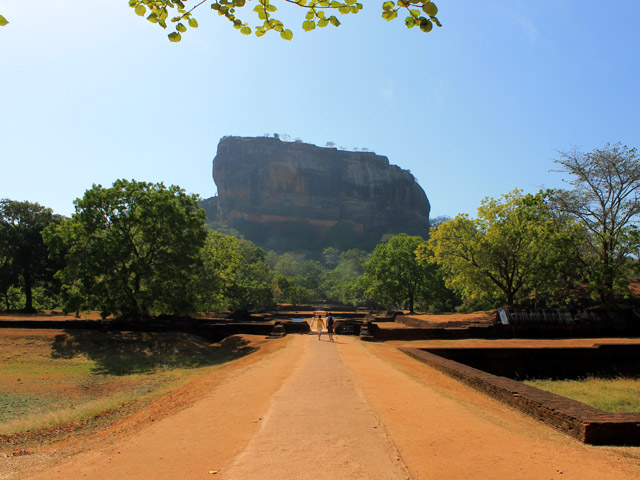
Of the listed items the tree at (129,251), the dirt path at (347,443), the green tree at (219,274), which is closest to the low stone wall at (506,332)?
the tree at (129,251)

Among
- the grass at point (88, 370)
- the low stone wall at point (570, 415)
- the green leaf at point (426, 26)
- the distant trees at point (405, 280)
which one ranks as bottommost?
the grass at point (88, 370)

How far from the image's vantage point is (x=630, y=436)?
17.5 ft

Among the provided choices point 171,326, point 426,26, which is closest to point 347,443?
point 426,26

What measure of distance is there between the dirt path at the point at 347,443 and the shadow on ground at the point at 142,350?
9.66 m

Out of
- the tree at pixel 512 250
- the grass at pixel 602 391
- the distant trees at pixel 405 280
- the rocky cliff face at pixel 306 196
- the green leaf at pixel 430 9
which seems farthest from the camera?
the rocky cliff face at pixel 306 196

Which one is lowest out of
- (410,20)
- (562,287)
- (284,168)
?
(562,287)

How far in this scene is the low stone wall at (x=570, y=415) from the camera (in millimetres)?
5312

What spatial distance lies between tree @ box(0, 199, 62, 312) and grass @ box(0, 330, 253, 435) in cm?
1437

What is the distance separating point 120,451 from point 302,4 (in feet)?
16.4

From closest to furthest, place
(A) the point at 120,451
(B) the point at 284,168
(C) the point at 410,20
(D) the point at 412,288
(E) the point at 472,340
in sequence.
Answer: (C) the point at 410,20, (A) the point at 120,451, (E) the point at 472,340, (D) the point at 412,288, (B) the point at 284,168

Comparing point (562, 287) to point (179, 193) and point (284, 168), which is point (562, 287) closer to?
point (179, 193)

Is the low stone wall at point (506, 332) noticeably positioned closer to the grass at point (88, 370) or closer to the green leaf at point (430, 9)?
the grass at point (88, 370)

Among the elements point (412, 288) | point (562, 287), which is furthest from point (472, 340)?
point (412, 288)

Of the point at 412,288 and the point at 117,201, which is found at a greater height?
the point at 117,201
